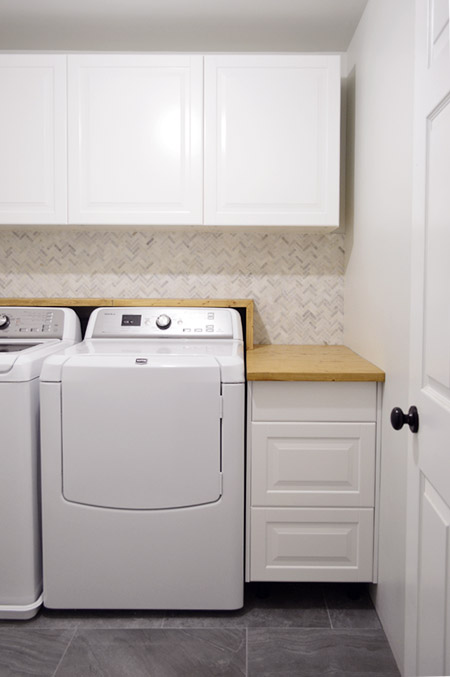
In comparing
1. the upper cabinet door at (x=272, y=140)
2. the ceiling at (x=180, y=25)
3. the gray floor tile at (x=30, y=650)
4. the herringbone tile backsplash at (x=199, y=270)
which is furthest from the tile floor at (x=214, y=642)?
the ceiling at (x=180, y=25)

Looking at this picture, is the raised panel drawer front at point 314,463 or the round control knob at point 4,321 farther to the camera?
the round control knob at point 4,321

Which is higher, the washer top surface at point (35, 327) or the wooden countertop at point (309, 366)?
the washer top surface at point (35, 327)

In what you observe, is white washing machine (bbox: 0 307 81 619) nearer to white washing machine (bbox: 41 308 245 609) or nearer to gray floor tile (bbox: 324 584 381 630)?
white washing machine (bbox: 41 308 245 609)

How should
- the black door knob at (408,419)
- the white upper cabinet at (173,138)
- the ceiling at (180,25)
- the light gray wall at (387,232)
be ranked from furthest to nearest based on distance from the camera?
the white upper cabinet at (173,138) → the ceiling at (180,25) → the light gray wall at (387,232) → the black door knob at (408,419)

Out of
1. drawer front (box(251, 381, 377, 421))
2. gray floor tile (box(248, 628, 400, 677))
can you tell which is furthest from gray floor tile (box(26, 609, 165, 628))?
drawer front (box(251, 381, 377, 421))

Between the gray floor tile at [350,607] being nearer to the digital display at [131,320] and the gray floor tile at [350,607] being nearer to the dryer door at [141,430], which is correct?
the dryer door at [141,430]

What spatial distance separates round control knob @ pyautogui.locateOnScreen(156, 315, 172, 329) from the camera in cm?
217

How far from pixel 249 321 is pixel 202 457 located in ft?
2.54

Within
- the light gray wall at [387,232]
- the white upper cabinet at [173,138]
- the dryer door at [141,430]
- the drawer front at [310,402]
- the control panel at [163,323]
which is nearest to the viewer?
the light gray wall at [387,232]

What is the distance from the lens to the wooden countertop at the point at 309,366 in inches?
68.1

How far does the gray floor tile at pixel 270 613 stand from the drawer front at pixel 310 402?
67cm

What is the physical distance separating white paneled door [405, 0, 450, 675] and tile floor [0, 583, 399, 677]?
513 millimetres

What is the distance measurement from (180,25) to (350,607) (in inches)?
93.1

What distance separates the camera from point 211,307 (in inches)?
88.5
